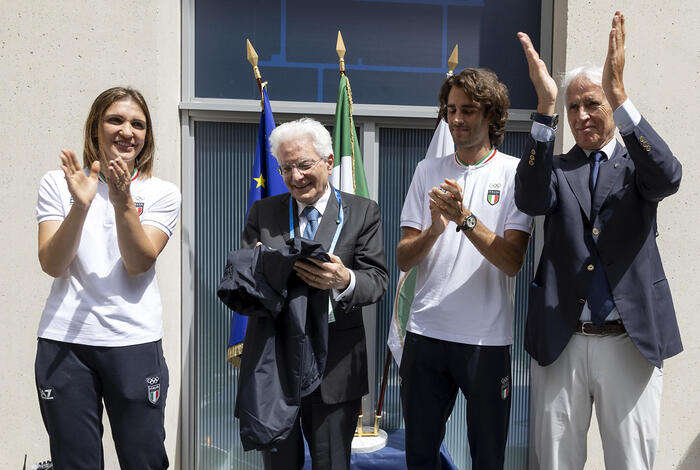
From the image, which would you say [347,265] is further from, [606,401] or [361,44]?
[361,44]

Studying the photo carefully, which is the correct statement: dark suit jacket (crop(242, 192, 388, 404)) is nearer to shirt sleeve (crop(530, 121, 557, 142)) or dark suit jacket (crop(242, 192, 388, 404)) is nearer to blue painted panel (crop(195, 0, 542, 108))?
shirt sleeve (crop(530, 121, 557, 142))

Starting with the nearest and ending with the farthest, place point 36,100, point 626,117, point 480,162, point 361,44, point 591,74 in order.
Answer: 1. point 626,117
2. point 591,74
3. point 480,162
4. point 36,100
5. point 361,44

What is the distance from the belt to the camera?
88.3 inches

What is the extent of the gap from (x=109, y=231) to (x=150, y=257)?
8.1 inches

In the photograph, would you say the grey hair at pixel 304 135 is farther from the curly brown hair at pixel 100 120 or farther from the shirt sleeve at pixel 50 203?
the shirt sleeve at pixel 50 203

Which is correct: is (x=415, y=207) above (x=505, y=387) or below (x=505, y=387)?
above

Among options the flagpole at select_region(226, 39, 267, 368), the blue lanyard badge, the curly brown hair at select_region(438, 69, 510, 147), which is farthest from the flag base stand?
the curly brown hair at select_region(438, 69, 510, 147)

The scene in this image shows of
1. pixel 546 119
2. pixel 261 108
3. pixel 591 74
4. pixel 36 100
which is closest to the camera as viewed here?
pixel 546 119

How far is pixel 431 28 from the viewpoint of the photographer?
3.71 metres

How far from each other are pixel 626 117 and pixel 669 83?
1589 millimetres

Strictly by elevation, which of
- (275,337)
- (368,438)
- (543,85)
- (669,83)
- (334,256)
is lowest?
(368,438)

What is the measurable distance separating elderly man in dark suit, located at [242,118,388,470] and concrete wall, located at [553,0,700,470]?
1.59 metres

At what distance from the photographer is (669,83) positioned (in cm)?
336

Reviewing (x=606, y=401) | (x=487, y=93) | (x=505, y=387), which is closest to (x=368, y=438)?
(x=505, y=387)
